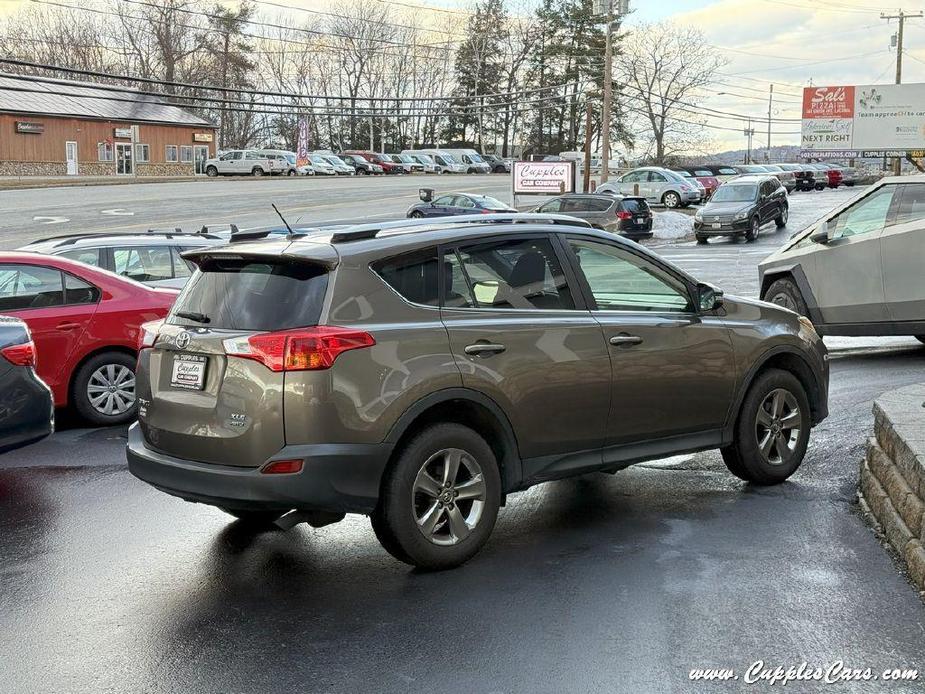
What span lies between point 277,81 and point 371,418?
11509 cm

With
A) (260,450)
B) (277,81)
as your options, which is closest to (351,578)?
(260,450)

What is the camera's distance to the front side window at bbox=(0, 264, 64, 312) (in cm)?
927

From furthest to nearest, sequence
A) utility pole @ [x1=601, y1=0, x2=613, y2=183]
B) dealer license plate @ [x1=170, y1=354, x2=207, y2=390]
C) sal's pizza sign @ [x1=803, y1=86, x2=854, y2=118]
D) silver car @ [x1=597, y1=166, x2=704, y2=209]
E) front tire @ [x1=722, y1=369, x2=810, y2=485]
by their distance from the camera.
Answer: sal's pizza sign @ [x1=803, y1=86, x2=854, y2=118], silver car @ [x1=597, y1=166, x2=704, y2=209], utility pole @ [x1=601, y1=0, x2=613, y2=183], front tire @ [x1=722, y1=369, x2=810, y2=485], dealer license plate @ [x1=170, y1=354, x2=207, y2=390]

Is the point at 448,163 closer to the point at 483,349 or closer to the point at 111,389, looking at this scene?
the point at 111,389

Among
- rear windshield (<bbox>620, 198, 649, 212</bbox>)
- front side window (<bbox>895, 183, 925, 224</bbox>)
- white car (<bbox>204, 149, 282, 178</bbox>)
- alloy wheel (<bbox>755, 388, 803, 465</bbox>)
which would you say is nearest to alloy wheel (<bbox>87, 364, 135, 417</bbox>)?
alloy wheel (<bbox>755, 388, 803, 465</bbox>)

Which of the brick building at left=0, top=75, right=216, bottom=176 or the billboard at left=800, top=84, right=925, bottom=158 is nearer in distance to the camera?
the brick building at left=0, top=75, right=216, bottom=176

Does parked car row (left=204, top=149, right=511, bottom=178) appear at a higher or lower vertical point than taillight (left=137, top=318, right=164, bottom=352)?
higher

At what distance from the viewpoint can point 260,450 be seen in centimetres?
497

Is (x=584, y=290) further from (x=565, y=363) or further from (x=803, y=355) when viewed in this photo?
(x=803, y=355)

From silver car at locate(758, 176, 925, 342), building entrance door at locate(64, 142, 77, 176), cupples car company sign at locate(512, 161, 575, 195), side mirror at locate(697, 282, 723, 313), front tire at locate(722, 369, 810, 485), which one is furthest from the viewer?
building entrance door at locate(64, 142, 77, 176)

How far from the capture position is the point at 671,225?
1582 inches

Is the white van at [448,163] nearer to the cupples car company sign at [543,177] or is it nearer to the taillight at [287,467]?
the cupples car company sign at [543,177]

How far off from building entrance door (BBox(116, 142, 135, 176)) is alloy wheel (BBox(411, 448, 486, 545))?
237 ft

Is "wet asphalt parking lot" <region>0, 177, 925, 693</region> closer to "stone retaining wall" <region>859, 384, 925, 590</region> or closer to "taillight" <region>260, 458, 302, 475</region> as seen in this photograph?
"stone retaining wall" <region>859, 384, 925, 590</region>
